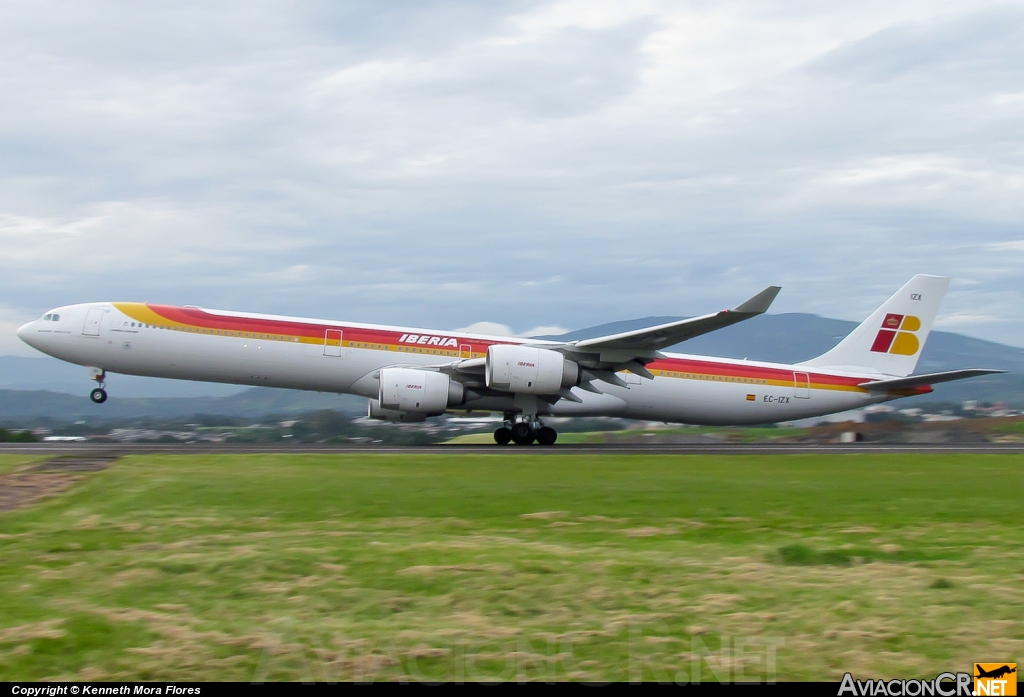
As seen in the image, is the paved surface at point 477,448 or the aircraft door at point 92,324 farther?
the aircraft door at point 92,324

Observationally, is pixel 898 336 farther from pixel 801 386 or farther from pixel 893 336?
pixel 801 386

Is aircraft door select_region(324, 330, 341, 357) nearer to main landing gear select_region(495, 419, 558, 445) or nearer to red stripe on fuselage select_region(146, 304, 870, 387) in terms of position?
red stripe on fuselage select_region(146, 304, 870, 387)

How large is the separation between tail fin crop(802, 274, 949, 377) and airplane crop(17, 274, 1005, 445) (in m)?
2.91

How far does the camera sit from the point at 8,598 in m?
6.64

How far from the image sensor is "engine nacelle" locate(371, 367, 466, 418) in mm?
24438

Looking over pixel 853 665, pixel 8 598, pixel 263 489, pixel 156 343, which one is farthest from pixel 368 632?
pixel 156 343

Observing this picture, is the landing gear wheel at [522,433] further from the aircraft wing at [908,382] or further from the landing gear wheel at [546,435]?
the aircraft wing at [908,382]

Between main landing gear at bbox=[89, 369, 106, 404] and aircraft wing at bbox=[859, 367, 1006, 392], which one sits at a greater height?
aircraft wing at bbox=[859, 367, 1006, 392]

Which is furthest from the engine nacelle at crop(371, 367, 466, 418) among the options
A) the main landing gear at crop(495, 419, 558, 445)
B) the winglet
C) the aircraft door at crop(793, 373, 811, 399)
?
the aircraft door at crop(793, 373, 811, 399)

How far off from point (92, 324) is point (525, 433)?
1300 centimetres

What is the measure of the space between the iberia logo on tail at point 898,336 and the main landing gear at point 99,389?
83.9 feet

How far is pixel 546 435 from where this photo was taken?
27.0 m

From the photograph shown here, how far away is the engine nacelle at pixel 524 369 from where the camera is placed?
24578 millimetres

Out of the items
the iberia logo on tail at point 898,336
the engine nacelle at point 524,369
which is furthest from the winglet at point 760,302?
the iberia logo on tail at point 898,336
